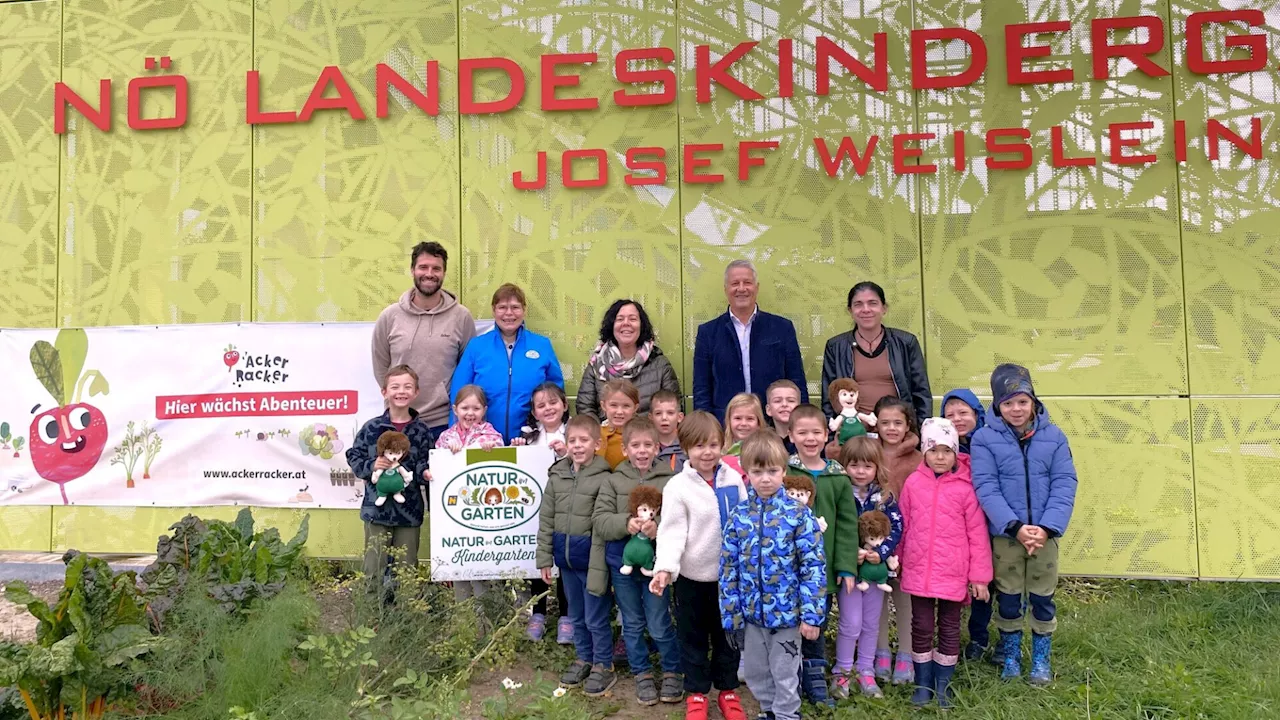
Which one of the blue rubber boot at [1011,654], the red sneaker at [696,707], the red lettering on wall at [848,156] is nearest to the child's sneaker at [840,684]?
the red sneaker at [696,707]

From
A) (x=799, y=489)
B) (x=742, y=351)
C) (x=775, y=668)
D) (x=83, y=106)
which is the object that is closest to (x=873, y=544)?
(x=799, y=489)

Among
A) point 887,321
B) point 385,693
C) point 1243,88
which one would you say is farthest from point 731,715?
point 1243,88

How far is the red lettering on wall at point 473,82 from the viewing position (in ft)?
19.9

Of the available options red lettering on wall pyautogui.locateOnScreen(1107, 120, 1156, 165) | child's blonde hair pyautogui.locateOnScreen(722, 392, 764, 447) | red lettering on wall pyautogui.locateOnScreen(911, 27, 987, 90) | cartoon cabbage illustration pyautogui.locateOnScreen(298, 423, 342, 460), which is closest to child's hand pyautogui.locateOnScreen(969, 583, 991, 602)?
child's blonde hair pyautogui.locateOnScreen(722, 392, 764, 447)

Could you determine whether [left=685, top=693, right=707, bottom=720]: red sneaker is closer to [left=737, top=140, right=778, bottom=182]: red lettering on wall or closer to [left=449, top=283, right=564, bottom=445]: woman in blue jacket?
[left=449, top=283, right=564, bottom=445]: woman in blue jacket

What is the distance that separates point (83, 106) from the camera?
6457 mm

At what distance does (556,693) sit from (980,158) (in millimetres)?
4529

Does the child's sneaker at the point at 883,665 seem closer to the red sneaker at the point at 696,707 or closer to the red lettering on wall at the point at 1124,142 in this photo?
the red sneaker at the point at 696,707

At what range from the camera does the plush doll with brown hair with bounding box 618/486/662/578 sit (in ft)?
13.0

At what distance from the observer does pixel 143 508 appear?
634 cm

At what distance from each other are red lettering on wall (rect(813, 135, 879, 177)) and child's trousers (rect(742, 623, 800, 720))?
344 cm

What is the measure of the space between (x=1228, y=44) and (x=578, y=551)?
219 inches

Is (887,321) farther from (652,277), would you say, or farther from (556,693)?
(556,693)

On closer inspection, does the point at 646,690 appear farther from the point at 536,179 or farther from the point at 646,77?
the point at 646,77
